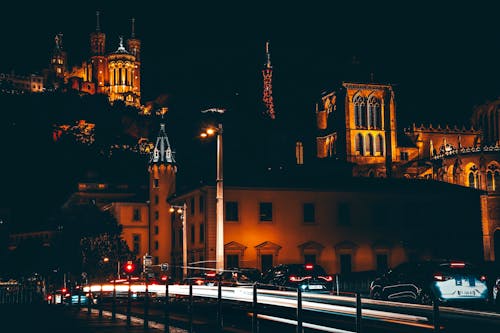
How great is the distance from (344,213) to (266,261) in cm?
793

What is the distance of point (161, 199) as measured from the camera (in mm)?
82188

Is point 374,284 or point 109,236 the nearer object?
point 374,284

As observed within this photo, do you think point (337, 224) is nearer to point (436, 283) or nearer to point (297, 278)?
point (297, 278)

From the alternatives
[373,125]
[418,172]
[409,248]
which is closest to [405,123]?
[373,125]

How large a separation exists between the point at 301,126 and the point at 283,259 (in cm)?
7788

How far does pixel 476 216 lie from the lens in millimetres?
65812

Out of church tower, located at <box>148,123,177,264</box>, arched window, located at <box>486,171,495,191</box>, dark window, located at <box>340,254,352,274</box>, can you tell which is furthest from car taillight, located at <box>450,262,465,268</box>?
arched window, located at <box>486,171,495,191</box>

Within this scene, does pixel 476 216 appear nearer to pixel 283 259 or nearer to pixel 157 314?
pixel 283 259

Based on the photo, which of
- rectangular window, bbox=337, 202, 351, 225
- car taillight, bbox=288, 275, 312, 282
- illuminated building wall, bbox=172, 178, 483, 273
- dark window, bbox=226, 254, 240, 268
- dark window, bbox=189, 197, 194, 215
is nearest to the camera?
car taillight, bbox=288, 275, 312, 282

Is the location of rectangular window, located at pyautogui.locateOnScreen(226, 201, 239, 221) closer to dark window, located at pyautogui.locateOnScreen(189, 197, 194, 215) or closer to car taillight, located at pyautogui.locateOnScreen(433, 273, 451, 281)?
dark window, located at pyautogui.locateOnScreen(189, 197, 194, 215)

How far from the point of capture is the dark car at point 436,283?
2236cm

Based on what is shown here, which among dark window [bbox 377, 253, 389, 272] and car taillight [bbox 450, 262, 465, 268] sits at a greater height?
car taillight [bbox 450, 262, 465, 268]

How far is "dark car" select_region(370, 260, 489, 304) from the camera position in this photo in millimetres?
22359

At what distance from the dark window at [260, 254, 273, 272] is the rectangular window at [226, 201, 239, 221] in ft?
11.9
